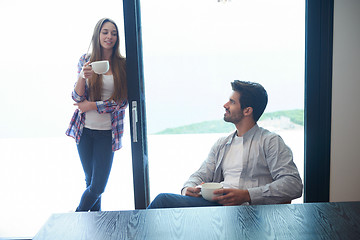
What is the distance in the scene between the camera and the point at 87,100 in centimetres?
219

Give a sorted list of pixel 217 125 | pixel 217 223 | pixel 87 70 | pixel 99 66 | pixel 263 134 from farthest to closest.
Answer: pixel 217 125, pixel 87 70, pixel 99 66, pixel 263 134, pixel 217 223

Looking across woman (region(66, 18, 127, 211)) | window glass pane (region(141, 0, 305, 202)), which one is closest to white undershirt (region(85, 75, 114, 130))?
woman (region(66, 18, 127, 211))

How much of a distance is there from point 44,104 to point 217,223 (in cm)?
180

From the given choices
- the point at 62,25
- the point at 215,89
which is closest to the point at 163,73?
the point at 215,89

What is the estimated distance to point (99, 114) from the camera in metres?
2.17

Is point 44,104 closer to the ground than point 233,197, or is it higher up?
higher up

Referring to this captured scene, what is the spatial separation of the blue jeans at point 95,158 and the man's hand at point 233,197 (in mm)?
982

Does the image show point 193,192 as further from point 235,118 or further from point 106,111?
point 106,111

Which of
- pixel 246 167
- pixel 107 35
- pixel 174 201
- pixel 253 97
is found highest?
pixel 107 35

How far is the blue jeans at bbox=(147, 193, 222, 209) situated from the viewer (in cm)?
154

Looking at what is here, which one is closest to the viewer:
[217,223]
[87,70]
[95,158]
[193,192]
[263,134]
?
[217,223]

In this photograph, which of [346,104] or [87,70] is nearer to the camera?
[87,70]

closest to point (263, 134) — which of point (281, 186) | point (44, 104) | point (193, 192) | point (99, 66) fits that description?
point (281, 186)

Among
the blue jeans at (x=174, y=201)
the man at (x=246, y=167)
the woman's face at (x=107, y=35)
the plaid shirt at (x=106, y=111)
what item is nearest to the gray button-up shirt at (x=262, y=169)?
the man at (x=246, y=167)
